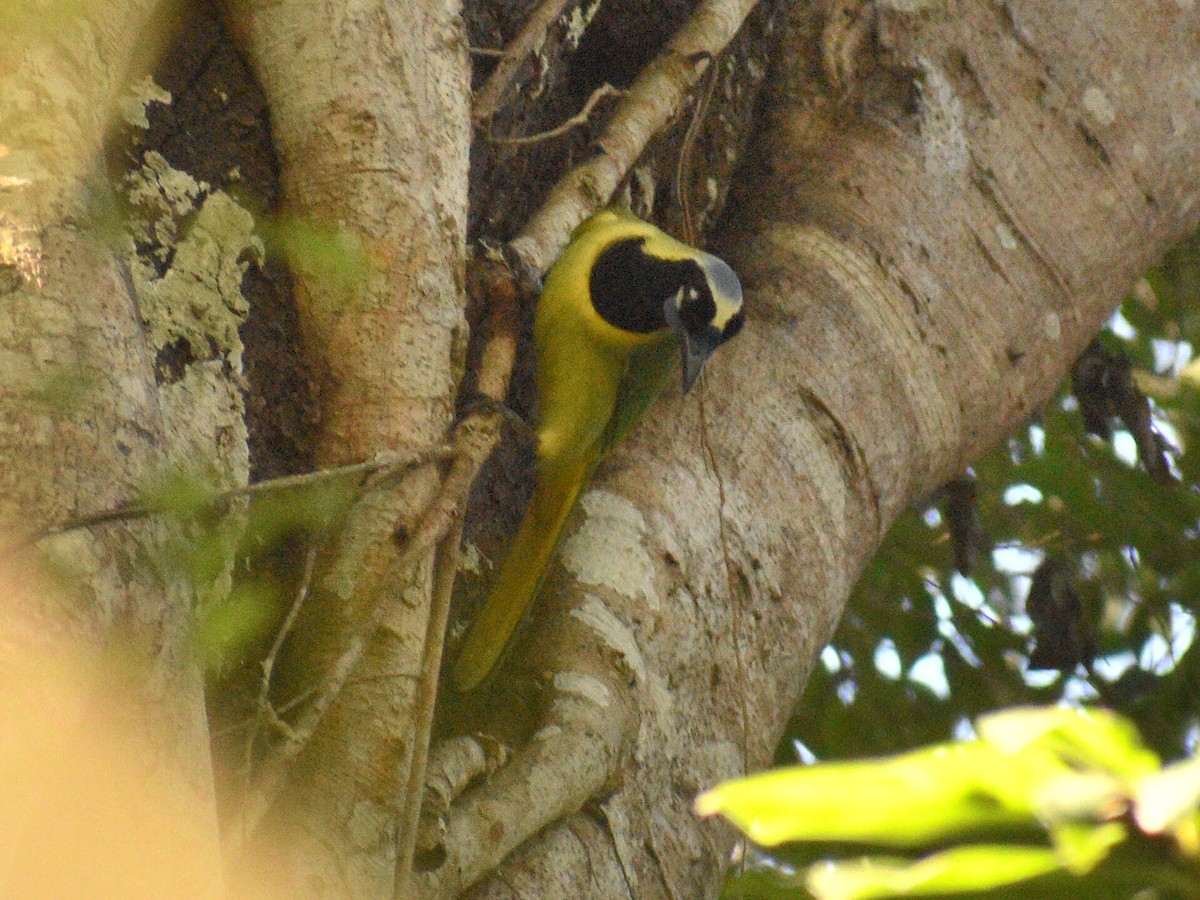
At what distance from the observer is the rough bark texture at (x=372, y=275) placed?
156 cm

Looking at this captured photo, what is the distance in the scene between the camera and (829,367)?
7.32 ft

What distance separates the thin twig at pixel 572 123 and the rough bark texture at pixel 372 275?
0.86ft

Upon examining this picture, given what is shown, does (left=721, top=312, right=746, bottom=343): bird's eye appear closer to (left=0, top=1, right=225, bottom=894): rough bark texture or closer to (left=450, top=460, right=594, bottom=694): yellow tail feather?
(left=450, top=460, right=594, bottom=694): yellow tail feather

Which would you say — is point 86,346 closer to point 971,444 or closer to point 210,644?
point 210,644

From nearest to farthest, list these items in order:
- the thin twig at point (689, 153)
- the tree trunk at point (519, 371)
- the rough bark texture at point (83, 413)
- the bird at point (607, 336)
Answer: the rough bark texture at point (83, 413) → the tree trunk at point (519, 371) → the bird at point (607, 336) → the thin twig at point (689, 153)

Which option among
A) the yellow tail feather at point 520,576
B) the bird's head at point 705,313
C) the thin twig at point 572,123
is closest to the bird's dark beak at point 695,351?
the bird's head at point 705,313

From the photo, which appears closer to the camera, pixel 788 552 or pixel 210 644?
pixel 210 644

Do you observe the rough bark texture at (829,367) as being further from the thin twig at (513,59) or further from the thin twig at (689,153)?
the thin twig at (513,59)

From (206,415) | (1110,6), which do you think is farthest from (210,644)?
(1110,6)

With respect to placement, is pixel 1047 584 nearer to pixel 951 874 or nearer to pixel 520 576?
pixel 520 576

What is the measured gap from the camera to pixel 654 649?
6.04 ft

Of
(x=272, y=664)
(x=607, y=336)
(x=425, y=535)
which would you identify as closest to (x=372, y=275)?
(x=425, y=535)

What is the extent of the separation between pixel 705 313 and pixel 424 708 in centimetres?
97

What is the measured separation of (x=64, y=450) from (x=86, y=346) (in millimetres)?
115
